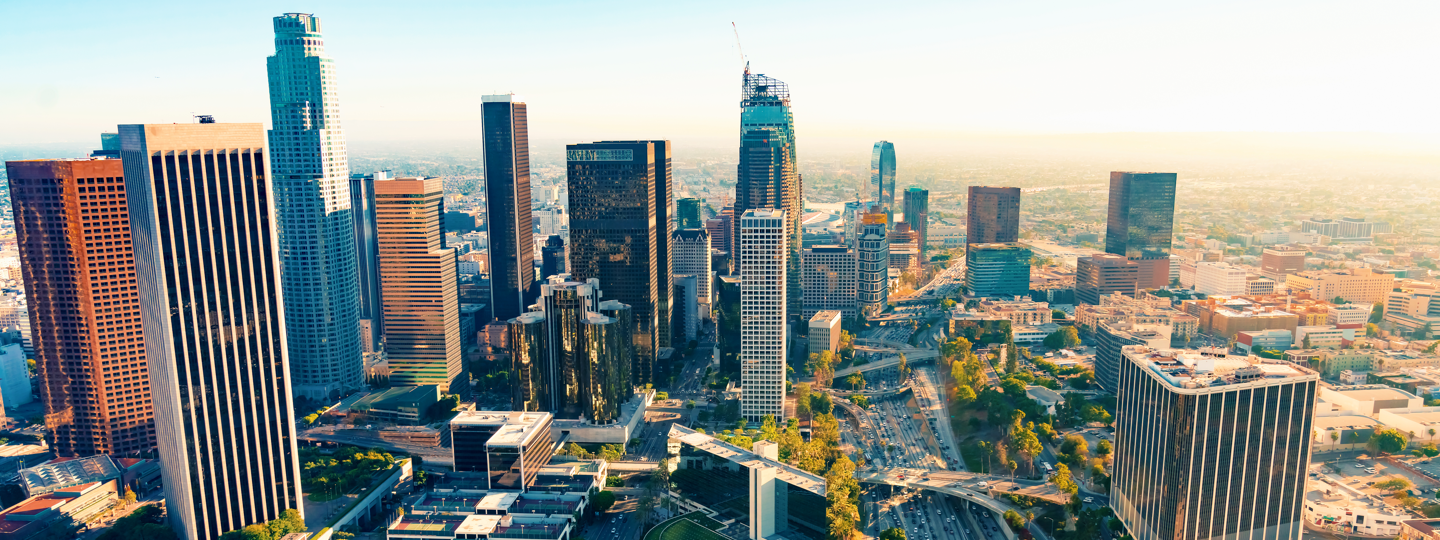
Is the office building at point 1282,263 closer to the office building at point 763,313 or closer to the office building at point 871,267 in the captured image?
the office building at point 871,267

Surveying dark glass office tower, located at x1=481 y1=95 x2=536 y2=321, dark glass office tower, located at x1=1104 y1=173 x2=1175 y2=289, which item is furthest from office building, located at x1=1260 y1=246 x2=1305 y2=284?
dark glass office tower, located at x1=481 y1=95 x2=536 y2=321

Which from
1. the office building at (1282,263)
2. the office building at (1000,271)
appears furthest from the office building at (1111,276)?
the office building at (1282,263)

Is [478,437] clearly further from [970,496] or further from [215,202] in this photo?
[970,496]

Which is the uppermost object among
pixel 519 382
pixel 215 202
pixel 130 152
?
pixel 130 152

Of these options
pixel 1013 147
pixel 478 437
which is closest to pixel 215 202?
pixel 478 437

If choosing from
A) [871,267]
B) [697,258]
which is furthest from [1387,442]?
[697,258]

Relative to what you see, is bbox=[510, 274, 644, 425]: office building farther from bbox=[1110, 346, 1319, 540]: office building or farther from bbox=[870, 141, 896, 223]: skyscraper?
bbox=[870, 141, 896, 223]: skyscraper
